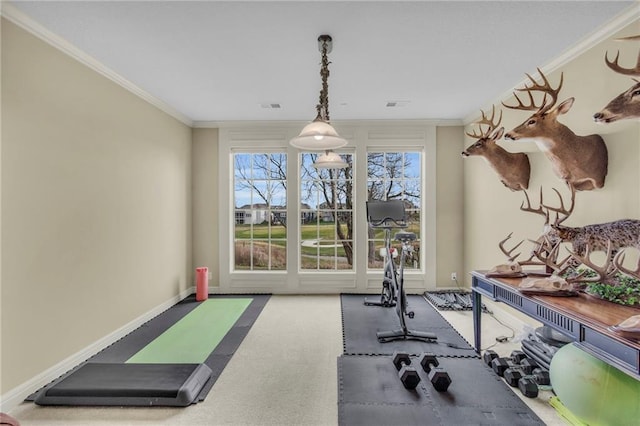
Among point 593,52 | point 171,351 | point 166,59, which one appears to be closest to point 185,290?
point 171,351

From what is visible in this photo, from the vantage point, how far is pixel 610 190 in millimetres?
2564

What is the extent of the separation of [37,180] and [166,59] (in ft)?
5.25

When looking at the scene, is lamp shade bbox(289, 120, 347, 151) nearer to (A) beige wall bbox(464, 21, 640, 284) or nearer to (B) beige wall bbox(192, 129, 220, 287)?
(A) beige wall bbox(464, 21, 640, 284)

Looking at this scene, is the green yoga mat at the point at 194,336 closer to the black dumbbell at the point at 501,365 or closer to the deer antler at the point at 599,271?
the black dumbbell at the point at 501,365

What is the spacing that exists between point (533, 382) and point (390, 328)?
160cm

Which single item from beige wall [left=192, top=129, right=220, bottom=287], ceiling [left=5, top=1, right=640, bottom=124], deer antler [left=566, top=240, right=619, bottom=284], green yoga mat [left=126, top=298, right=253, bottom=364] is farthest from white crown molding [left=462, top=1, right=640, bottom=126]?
beige wall [left=192, top=129, right=220, bottom=287]

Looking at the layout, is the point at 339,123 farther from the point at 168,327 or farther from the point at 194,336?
the point at 168,327

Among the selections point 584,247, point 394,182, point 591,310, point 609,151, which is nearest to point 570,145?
point 609,151

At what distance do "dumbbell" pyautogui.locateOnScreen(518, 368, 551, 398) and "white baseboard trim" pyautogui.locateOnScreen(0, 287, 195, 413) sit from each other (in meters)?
3.89

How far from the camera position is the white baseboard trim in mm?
2316

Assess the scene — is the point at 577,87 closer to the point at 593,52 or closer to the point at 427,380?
the point at 593,52

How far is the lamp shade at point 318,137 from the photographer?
7.95 ft

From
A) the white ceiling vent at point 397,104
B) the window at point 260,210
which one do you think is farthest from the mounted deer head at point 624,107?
the window at point 260,210

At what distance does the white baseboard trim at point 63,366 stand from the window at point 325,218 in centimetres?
259
